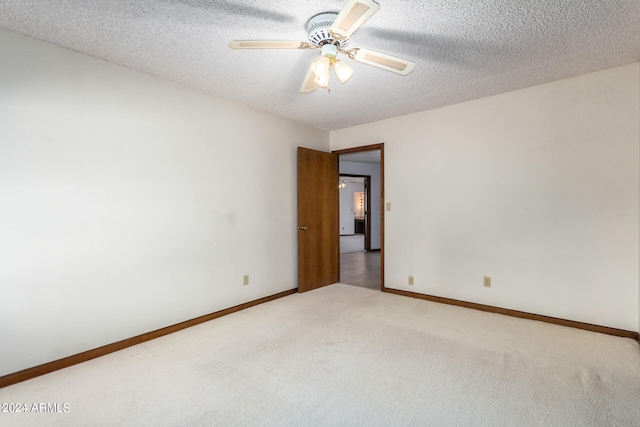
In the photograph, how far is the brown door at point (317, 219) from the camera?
4051mm

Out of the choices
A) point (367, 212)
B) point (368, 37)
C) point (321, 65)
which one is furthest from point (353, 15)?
point (367, 212)

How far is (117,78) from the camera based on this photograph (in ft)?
8.04

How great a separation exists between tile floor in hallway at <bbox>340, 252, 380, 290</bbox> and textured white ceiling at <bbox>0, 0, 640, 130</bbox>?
282cm

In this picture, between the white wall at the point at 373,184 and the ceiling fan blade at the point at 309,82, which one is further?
the white wall at the point at 373,184

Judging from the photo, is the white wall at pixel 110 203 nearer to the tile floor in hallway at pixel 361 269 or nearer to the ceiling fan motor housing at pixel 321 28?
the ceiling fan motor housing at pixel 321 28

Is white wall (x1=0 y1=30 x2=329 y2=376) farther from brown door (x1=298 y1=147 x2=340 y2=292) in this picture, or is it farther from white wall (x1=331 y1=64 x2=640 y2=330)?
white wall (x1=331 y1=64 x2=640 y2=330)

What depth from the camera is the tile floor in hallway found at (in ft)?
15.1

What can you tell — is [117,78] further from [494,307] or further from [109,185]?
[494,307]

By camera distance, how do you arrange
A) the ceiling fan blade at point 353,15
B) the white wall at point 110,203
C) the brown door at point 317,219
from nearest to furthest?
the ceiling fan blade at point 353,15 < the white wall at point 110,203 < the brown door at point 317,219

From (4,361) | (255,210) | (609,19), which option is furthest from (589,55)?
(4,361)

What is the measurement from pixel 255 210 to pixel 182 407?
7.25ft

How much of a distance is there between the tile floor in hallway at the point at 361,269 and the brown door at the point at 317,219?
0.42 m

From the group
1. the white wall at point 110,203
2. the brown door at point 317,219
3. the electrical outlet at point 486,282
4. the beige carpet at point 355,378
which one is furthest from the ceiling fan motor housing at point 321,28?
the electrical outlet at point 486,282

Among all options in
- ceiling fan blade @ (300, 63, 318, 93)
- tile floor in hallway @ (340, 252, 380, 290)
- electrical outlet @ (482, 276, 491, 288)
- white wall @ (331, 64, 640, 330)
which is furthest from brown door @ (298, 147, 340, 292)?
electrical outlet @ (482, 276, 491, 288)
